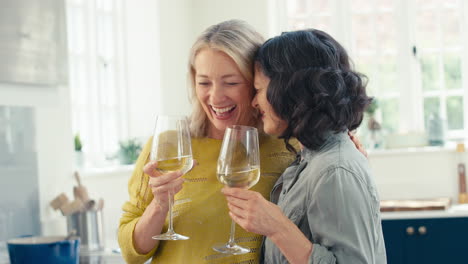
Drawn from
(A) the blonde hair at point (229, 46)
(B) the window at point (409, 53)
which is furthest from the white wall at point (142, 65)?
(A) the blonde hair at point (229, 46)

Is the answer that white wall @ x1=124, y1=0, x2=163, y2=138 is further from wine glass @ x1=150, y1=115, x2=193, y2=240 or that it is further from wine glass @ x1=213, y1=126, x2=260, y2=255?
wine glass @ x1=213, y1=126, x2=260, y2=255

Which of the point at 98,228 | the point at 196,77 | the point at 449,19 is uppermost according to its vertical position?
the point at 449,19

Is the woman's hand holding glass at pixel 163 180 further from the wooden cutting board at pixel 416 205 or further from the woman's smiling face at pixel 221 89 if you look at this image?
the wooden cutting board at pixel 416 205

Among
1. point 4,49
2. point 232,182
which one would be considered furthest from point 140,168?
point 4,49

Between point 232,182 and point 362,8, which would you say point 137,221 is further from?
point 362,8

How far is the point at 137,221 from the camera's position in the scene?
174 cm

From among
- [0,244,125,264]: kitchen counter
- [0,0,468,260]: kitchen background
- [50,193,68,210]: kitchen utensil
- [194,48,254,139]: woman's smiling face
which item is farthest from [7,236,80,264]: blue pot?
[194,48,254,139]: woman's smiling face

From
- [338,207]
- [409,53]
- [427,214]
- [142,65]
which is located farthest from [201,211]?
[409,53]

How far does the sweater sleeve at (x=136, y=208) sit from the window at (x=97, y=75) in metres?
2.44

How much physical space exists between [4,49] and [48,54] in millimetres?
302

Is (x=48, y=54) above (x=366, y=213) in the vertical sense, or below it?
above

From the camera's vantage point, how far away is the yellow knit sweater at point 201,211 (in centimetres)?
171

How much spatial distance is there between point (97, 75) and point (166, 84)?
1.92 feet

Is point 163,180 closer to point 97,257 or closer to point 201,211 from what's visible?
point 201,211
